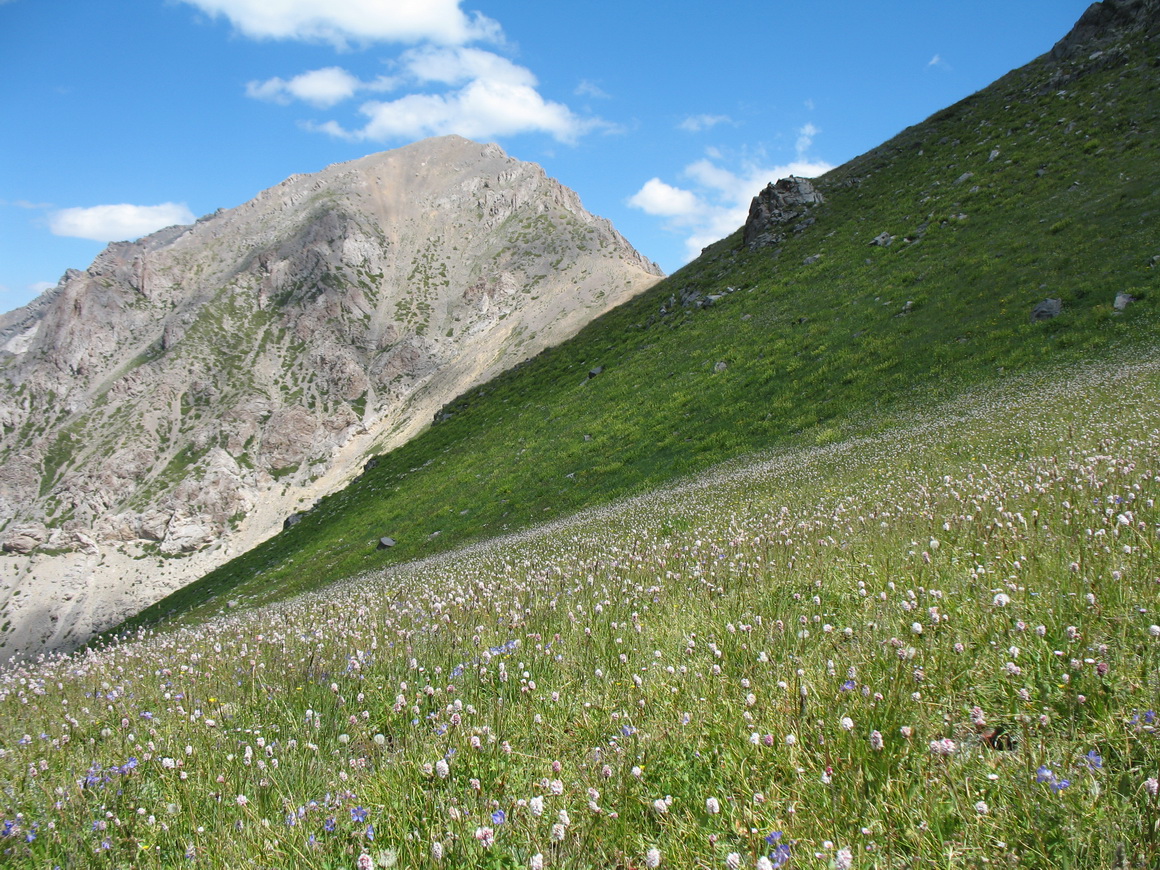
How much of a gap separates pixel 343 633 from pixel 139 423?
174m

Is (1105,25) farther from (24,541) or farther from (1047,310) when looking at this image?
(24,541)

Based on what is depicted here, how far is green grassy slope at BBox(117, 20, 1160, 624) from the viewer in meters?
21.9

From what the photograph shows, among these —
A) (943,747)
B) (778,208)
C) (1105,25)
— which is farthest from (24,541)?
(1105,25)

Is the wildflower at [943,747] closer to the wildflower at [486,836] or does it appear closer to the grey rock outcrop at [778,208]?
the wildflower at [486,836]

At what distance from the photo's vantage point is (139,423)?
472 ft

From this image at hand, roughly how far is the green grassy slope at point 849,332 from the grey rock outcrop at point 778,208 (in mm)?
1666

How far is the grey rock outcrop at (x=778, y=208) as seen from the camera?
1918 inches

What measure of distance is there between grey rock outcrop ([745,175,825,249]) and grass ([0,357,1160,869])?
150 feet

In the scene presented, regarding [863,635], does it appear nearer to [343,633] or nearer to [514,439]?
[343,633]

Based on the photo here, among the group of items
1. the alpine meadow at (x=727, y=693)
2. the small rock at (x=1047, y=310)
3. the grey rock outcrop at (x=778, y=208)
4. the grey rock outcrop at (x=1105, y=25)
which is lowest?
the alpine meadow at (x=727, y=693)

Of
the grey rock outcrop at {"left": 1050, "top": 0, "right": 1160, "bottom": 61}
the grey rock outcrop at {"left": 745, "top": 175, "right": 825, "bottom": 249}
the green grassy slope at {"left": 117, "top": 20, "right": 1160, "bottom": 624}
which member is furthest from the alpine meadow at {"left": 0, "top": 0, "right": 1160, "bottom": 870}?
the grey rock outcrop at {"left": 1050, "top": 0, "right": 1160, "bottom": 61}

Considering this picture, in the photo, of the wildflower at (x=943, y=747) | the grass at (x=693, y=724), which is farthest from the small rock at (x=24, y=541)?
the wildflower at (x=943, y=747)

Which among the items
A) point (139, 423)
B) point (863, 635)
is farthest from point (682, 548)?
point (139, 423)

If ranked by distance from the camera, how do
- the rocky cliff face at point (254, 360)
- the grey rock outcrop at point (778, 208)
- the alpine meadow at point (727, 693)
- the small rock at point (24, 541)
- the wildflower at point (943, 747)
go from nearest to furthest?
the wildflower at point (943, 747), the alpine meadow at point (727, 693), the grey rock outcrop at point (778, 208), the rocky cliff face at point (254, 360), the small rock at point (24, 541)
